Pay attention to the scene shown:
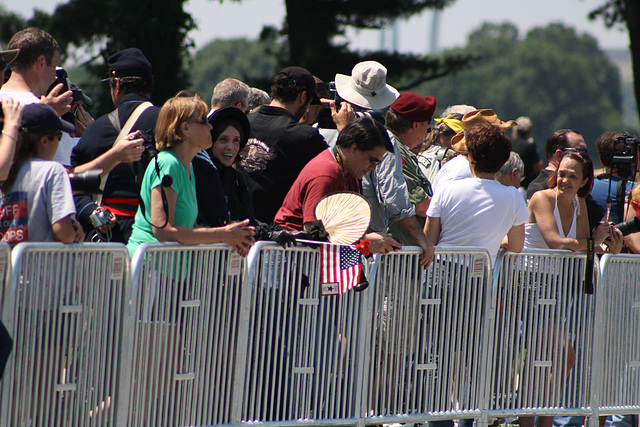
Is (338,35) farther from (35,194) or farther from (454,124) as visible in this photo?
(35,194)

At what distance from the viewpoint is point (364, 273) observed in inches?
184

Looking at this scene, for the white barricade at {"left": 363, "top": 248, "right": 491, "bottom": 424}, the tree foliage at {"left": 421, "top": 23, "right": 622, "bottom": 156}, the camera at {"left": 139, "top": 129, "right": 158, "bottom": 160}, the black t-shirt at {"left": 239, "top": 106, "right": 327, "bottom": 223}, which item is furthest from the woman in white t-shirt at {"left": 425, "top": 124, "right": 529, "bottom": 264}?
the tree foliage at {"left": 421, "top": 23, "right": 622, "bottom": 156}

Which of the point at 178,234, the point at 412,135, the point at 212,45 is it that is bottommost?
the point at 178,234

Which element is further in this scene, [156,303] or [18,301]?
[156,303]

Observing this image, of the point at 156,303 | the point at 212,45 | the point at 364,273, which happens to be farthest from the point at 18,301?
the point at 212,45

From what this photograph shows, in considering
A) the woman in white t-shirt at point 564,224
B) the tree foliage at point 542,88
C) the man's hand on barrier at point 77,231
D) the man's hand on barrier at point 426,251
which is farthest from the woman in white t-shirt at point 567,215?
the tree foliage at point 542,88

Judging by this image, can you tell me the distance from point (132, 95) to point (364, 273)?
1644 mm

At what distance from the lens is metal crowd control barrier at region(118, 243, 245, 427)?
412cm

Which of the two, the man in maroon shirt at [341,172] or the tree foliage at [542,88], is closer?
the man in maroon shirt at [341,172]

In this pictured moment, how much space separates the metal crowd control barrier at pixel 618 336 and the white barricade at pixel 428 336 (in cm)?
91

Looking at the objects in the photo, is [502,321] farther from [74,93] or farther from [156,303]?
[74,93]

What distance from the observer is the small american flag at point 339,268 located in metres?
4.53

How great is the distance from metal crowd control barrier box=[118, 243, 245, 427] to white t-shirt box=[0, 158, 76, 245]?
1.53 ft

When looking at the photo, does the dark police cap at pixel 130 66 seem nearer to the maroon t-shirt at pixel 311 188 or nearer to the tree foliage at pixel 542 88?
the maroon t-shirt at pixel 311 188
